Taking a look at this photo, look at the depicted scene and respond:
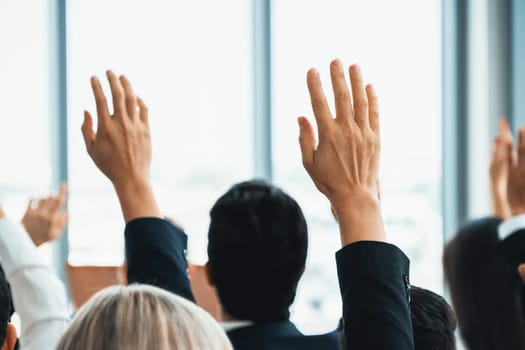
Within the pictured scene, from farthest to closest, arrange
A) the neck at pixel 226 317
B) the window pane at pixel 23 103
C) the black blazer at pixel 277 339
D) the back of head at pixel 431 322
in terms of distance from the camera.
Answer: the window pane at pixel 23 103 < the neck at pixel 226 317 < the black blazer at pixel 277 339 < the back of head at pixel 431 322

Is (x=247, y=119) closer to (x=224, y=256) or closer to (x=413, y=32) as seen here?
(x=413, y=32)

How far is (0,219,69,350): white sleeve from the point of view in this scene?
114 cm

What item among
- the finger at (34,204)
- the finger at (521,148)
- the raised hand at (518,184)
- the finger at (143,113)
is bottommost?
the finger at (34,204)

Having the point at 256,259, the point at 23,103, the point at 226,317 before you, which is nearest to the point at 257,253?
the point at 256,259

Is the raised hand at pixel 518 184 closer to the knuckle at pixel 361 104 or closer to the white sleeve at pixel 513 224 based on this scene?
the white sleeve at pixel 513 224

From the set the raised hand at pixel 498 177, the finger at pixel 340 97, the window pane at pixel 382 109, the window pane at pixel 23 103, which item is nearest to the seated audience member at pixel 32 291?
the finger at pixel 340 97

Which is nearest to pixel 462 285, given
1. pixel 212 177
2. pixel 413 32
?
pixel 212 177

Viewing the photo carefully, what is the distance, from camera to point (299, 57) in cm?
377

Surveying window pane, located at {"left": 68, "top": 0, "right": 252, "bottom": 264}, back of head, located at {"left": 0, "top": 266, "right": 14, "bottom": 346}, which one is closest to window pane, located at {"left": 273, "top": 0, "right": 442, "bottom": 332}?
window pane, located at {"left": 68, "top": 0, "right": 252, "bottom": 264}

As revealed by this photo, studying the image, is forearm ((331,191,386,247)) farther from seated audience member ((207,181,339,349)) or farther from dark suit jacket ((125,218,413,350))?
seated audience member ((207,181,339,349))

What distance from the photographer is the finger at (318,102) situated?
901 millimetres

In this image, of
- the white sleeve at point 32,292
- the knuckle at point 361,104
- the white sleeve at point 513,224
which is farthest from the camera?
the white sleeve at point 513,224

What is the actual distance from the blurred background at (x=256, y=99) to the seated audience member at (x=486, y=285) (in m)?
1.96

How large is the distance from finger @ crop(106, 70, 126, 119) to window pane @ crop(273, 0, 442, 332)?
8.50 feet
